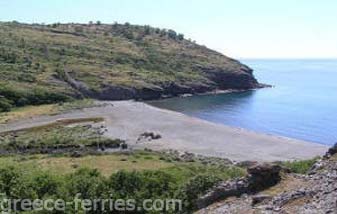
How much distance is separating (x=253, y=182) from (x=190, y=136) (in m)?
94.6

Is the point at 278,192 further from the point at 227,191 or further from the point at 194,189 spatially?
the point at 194,189

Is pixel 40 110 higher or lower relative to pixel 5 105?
lower

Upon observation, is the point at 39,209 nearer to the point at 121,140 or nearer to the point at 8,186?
the point at 8,186

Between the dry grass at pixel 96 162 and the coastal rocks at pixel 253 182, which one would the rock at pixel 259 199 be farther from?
the dry grass at pixel 96 162

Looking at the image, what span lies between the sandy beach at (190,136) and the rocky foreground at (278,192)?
226ft

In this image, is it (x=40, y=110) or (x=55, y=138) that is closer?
(x=55, y=138)

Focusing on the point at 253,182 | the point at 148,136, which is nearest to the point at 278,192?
the point at 253,182

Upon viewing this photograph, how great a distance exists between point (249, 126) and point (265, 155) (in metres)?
49.3

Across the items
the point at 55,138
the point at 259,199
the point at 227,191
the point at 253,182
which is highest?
the point at 253,182

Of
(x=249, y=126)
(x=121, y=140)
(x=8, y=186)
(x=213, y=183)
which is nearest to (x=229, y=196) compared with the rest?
(x=213, y=183)

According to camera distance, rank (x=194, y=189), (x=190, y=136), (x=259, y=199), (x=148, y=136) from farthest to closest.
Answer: (x=190, y=136), (x=148, y=136), (x=194, y=189), (x=259, y=199)

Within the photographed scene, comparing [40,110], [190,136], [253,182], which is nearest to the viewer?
[253,182]

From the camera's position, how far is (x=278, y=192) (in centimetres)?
3575

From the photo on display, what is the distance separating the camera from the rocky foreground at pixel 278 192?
31250 millimetres
